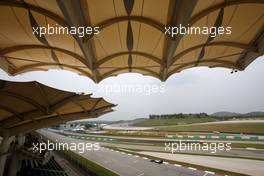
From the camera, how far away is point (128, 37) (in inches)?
432

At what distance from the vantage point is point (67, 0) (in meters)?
6.51

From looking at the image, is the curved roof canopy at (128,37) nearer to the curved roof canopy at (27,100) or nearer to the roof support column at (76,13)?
the roof support column at (76,13)

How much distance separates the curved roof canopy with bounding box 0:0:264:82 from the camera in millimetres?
8070

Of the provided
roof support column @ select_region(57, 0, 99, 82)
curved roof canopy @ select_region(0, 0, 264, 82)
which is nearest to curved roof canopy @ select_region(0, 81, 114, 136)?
curved roof canopy @ select_region(0, 0, 264, 82)

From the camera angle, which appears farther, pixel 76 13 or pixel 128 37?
pixel 128 37

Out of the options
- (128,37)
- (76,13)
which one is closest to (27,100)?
(128,37)

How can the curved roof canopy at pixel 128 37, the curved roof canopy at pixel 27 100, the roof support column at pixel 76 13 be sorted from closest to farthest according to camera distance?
the roof support column at pixel 76 13
the curved roof canopy at pixel 128 37
the curved roof canopy at pixel 27 100

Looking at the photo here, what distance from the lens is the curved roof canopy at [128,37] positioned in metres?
8.07

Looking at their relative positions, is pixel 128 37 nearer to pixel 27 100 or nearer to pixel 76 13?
pixel 76 13

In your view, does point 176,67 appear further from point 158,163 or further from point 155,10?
point 158,163

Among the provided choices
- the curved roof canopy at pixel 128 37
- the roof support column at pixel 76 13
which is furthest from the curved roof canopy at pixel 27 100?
the roof support column at pixel 76 13

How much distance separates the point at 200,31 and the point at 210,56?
452cm

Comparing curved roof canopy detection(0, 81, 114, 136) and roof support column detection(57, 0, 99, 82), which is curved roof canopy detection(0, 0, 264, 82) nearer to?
roof support column detection(57, 0, 99, 82)

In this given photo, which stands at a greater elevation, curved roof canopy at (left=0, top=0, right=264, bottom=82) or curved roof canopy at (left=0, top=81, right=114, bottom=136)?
curved roof canopy at (left=0, top=0, right=264, bottom=82)
